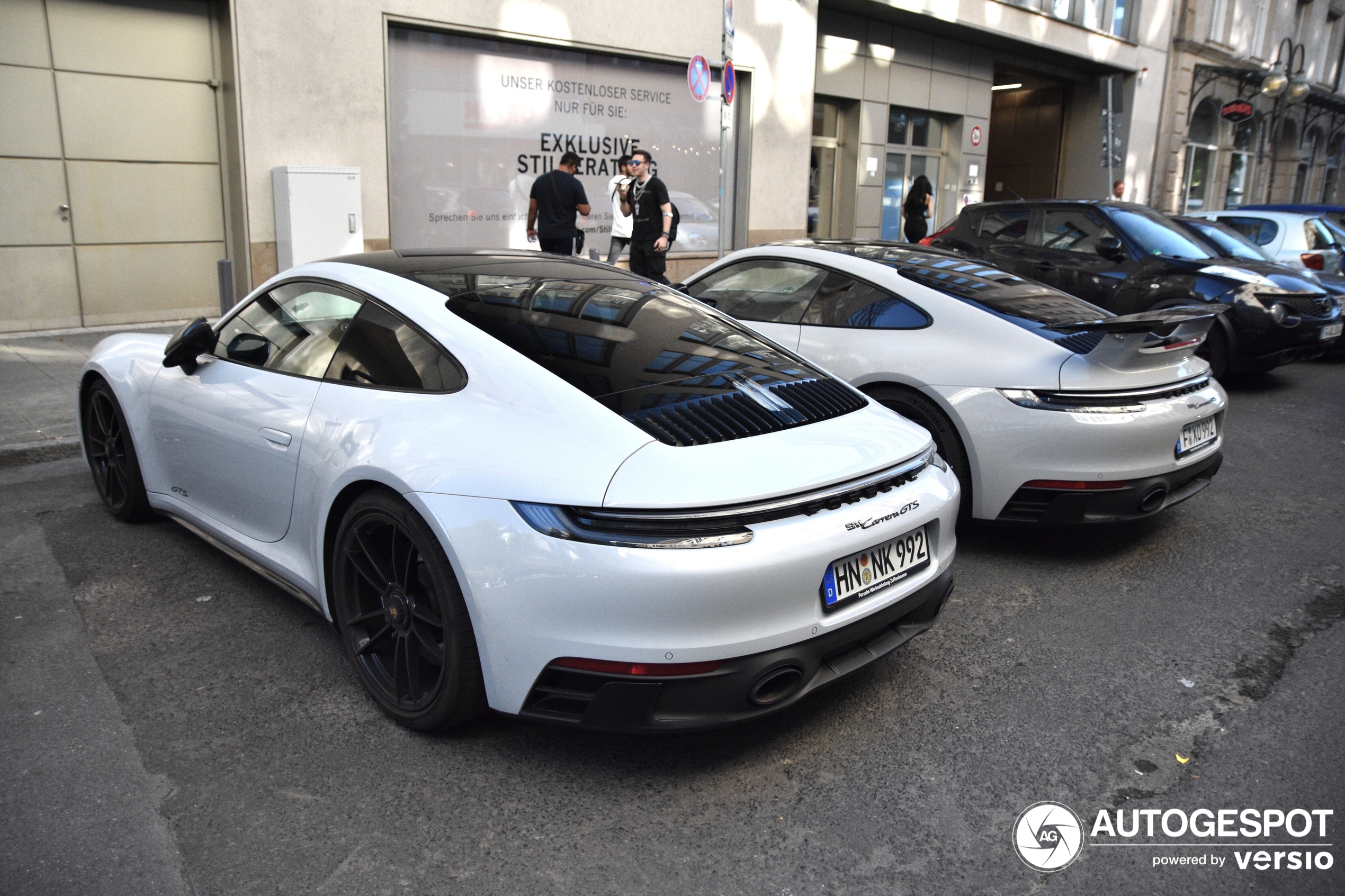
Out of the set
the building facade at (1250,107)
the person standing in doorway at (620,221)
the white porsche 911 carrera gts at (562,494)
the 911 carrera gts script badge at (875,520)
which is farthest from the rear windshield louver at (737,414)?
the building facade at (1250,107)

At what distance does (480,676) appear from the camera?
274 centimetres

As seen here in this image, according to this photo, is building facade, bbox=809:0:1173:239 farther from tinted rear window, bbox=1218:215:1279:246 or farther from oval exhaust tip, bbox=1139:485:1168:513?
oval exhaust tip, bbox=1139:485:1168:513

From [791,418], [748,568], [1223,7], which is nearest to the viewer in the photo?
[748,568]

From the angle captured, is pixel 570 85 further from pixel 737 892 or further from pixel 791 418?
pixel 737 892

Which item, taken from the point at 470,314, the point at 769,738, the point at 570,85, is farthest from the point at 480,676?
the point at 570,85

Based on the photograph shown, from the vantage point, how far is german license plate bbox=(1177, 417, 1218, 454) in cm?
444

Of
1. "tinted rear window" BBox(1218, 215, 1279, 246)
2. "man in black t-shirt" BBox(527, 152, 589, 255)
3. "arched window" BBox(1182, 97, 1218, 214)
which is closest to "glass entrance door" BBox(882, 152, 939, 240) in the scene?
"tinted rear window" BBox(1218, 215, 1279, 246)

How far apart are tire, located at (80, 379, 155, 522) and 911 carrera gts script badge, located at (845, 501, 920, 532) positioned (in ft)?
11.1

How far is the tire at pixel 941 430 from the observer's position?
4508 mm

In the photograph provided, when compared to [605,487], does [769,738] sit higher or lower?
lower

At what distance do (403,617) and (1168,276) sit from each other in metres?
8.04

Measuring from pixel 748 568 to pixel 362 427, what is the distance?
4.29ft

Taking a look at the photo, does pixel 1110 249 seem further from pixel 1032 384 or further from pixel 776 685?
pixel 776 685

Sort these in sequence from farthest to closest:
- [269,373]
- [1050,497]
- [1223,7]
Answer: [1223,7] < [1050,497] < [269,373]
